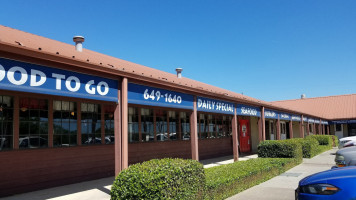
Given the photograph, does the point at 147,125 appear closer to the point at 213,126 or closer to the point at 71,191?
the point at 71,191

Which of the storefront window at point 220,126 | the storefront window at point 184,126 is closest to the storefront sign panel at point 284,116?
the storefront window at point 220,126

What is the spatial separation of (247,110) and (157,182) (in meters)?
10.2

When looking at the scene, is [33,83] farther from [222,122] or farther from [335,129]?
[335,129]

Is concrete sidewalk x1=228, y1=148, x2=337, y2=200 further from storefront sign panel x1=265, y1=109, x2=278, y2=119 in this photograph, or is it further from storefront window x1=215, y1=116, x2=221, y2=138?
storefront window x1=215, y1=116, x2=221, y2=138

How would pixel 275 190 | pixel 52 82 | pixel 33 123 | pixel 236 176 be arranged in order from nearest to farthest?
1. pixel 52 82
2. pixel 236 176
3. pixel 275 190
4. pixel 33 123

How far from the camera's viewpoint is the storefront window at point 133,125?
38.4ft

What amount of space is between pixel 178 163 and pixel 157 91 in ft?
9.77

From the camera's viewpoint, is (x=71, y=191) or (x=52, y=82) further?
(x=71, y=191)

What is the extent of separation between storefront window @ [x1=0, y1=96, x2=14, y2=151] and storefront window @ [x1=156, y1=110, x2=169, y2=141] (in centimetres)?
635

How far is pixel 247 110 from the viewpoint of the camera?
14523 millimetres

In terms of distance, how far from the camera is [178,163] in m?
5.79

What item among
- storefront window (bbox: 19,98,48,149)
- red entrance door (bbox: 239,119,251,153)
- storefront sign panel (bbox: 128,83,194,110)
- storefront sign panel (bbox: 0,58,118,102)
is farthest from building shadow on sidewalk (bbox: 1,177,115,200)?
red entrance door (bbox: 239,119,251,153)

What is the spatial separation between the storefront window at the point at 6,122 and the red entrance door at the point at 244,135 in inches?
607

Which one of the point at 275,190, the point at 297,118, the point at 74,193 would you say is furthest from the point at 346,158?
the point at 297,118
